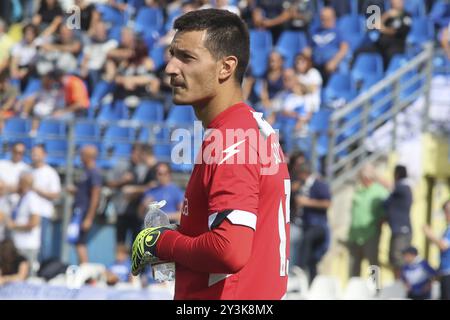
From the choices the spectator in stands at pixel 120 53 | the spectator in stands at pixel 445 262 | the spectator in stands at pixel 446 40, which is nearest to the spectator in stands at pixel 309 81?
the spectator in stands at pixel 446 40

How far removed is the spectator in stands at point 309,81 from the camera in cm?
1192

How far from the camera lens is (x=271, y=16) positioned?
44.0 feet

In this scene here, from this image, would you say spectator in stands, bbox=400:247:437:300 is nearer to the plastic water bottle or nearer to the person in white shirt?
the person in white shirt

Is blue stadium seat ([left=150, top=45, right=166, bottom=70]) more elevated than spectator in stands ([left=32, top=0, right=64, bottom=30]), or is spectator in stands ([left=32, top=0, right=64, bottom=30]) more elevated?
spectator in stands ([left=32, top=0, right=64, bottom=30])

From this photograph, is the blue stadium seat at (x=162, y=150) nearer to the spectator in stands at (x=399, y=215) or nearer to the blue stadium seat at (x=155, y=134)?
the blue stadium seat at (x=155, y=134)

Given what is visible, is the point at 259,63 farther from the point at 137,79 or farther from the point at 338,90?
the point at 137,79

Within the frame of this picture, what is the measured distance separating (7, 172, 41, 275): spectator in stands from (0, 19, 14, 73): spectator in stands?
2.90 metres

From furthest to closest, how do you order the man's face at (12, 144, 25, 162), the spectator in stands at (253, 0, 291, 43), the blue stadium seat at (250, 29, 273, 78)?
the spectator in stands at (253, 0, 291, 43), the blue stadium seat at (250, 29, 273, 78), the man's face at (12, 144, 25, 162)

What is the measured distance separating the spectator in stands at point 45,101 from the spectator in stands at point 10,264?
8.53ft

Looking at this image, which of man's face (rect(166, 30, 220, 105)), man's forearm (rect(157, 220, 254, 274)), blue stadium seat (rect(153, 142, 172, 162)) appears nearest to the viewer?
man's forearm (rect(157, 220, 254, 274))

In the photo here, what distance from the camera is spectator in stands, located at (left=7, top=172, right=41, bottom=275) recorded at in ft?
35.1

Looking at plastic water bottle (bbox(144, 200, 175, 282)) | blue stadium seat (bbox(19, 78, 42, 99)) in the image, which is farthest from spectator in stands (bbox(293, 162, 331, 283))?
plastic water bottle (bbox(144, 200, 175, 282))

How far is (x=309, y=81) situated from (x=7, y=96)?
3.87m
